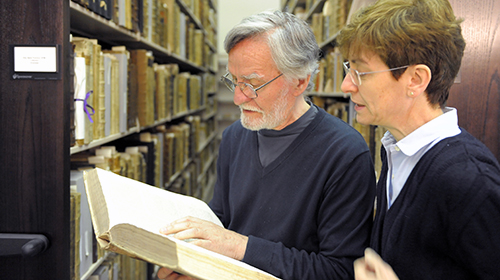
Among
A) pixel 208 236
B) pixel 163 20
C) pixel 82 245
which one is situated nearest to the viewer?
pixel 208 236

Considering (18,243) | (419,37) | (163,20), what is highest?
(163,20)

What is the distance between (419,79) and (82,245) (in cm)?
118

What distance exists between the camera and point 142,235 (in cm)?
62

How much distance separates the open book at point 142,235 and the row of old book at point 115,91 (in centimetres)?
46

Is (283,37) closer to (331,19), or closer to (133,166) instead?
(133,166)

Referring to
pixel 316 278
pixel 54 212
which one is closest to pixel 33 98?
pixel 54 212

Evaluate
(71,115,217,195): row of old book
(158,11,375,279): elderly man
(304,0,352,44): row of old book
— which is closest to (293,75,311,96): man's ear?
(158,11,375,279): elderly man

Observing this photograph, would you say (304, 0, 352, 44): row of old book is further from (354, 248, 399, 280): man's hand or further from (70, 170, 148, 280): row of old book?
(354, 248, 399, 280): man's hand

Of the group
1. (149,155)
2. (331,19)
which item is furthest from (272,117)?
(331,19)

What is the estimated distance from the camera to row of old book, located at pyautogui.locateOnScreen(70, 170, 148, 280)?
1.23 metres

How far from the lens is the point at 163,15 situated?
2.51m

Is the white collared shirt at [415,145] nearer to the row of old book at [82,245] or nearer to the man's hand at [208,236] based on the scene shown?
the man's hand at [208,236]

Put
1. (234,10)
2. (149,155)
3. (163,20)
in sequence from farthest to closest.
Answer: (234,10), (163,20), (149,155)

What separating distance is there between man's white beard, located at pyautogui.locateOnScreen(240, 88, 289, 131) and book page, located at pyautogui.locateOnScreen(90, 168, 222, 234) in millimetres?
302
